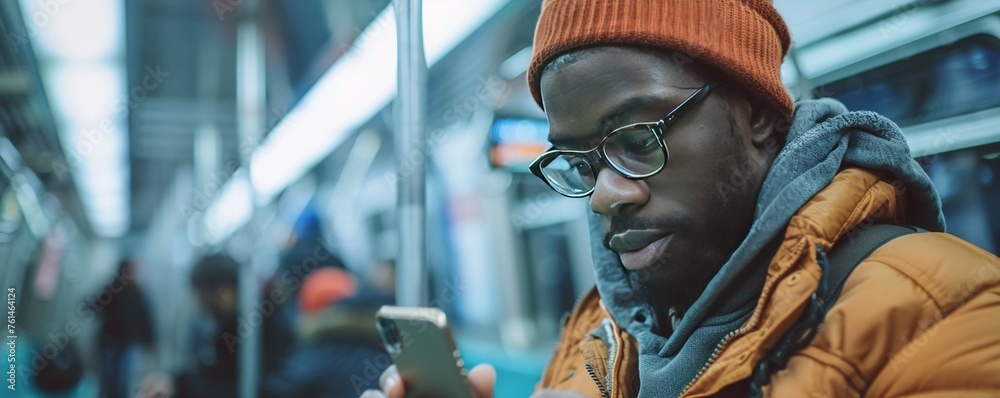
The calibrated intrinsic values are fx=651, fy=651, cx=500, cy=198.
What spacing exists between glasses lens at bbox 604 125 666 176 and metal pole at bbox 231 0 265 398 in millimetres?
2946

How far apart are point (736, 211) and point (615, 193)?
0.21 metres

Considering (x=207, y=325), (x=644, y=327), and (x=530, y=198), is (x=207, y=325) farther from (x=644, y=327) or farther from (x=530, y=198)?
(x=644, y=327)

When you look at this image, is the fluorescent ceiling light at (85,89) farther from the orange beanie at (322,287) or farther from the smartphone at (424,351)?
the smartphone at (424,351)

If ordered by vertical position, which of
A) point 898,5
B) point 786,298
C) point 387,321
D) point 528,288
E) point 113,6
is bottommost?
point 528,288

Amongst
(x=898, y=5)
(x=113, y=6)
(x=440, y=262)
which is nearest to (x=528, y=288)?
(x=440, y=262)

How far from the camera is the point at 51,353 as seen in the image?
3301 mm

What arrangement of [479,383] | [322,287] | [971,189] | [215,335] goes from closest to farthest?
[479,383], [971,189], [322,287], [215,335]

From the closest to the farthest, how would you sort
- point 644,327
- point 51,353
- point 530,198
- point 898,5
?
point 644,327 → point 898,5 → point 51,353 → point 530,198

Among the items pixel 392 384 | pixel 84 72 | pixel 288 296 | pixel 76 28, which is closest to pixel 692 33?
pixel 392 384

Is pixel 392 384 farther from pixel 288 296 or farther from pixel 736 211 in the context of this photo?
pixel 288 296

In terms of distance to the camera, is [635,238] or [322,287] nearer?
[635,238]

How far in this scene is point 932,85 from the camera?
1.90 m

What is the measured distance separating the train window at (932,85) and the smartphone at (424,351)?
1.67m

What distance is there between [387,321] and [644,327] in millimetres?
515
